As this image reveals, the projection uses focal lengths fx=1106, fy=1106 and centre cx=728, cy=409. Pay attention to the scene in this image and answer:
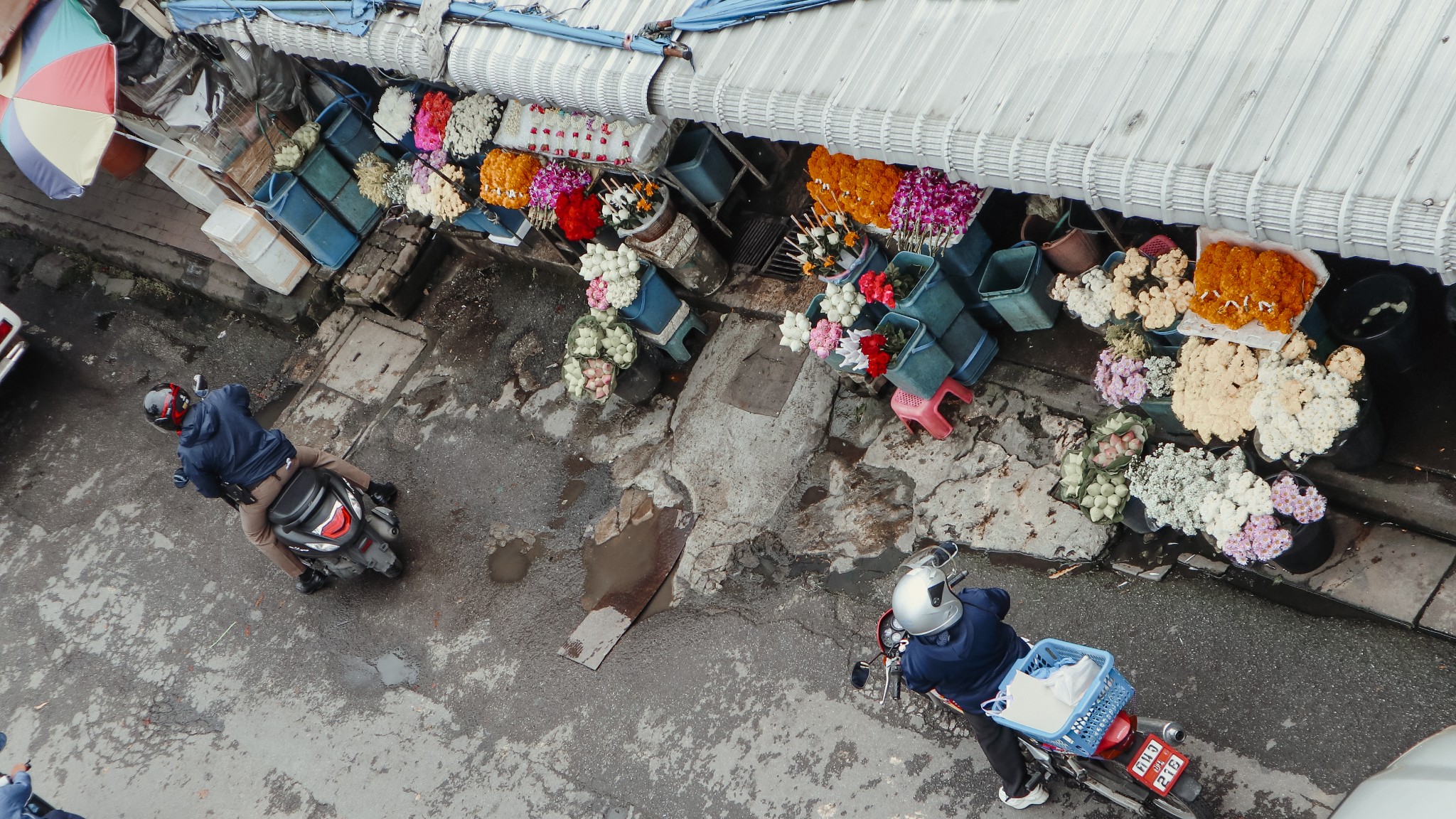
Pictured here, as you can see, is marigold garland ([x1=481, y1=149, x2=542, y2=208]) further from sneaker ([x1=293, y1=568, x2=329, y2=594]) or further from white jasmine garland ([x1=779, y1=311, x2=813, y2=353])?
sneaker ([x1=293, y1=568, x2=329, y2=594])

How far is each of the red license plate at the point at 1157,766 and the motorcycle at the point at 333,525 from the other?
6011mm

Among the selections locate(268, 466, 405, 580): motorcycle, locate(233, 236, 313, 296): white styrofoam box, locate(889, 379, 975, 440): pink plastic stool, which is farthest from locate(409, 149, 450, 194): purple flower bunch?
locate(889, 379, 975, 440): pink plastic stool

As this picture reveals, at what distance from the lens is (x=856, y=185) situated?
24.8ft

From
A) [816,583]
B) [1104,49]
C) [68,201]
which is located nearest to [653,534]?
[816,583]

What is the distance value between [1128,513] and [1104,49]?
269 cm

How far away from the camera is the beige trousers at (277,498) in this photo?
860cm

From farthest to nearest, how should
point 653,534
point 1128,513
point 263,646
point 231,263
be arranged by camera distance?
point 231,263 → point 263,646 → point 653,534 → point 1128,513

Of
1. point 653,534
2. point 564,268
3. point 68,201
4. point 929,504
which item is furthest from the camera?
point 68,201

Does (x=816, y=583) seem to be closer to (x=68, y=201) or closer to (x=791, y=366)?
(x=791, y=366)

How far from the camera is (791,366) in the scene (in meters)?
8.78

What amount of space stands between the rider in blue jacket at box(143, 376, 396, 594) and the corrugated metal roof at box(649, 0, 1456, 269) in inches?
169

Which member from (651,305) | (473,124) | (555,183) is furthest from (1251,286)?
(473,124)

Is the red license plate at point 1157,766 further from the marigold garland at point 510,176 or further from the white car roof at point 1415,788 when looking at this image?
the marigold garland at point 510,176

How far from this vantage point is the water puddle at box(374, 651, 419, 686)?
848cm
